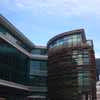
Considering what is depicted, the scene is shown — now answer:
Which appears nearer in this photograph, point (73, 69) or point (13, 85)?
point (13, 85)

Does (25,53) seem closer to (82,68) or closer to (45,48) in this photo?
Answer: (45,48)

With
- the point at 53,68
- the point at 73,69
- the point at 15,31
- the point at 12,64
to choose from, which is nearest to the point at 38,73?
the point at 53,68

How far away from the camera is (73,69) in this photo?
45719 millimetres

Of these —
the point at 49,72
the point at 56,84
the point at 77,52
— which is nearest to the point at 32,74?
the point at 49,72

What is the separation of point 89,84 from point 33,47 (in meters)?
19.8

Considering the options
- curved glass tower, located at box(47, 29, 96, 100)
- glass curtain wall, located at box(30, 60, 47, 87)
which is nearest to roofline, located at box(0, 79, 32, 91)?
glass curtain wall, located at box(30, 60, 47, 87)

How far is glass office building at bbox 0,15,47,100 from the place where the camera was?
41406 millimetres

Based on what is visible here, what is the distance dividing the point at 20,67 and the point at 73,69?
1119 cm

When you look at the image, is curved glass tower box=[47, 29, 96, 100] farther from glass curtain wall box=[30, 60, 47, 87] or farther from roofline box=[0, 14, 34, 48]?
roofline box=[0, 14, 34, 48]

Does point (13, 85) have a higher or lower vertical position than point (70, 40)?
lower

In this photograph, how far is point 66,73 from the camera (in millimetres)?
46812

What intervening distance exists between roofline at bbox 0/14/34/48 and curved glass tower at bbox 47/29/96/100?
7.75m

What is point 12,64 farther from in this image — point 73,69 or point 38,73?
point 38,73

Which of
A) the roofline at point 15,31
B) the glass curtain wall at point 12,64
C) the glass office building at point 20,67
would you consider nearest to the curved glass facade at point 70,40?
the roofline at point 15,31
